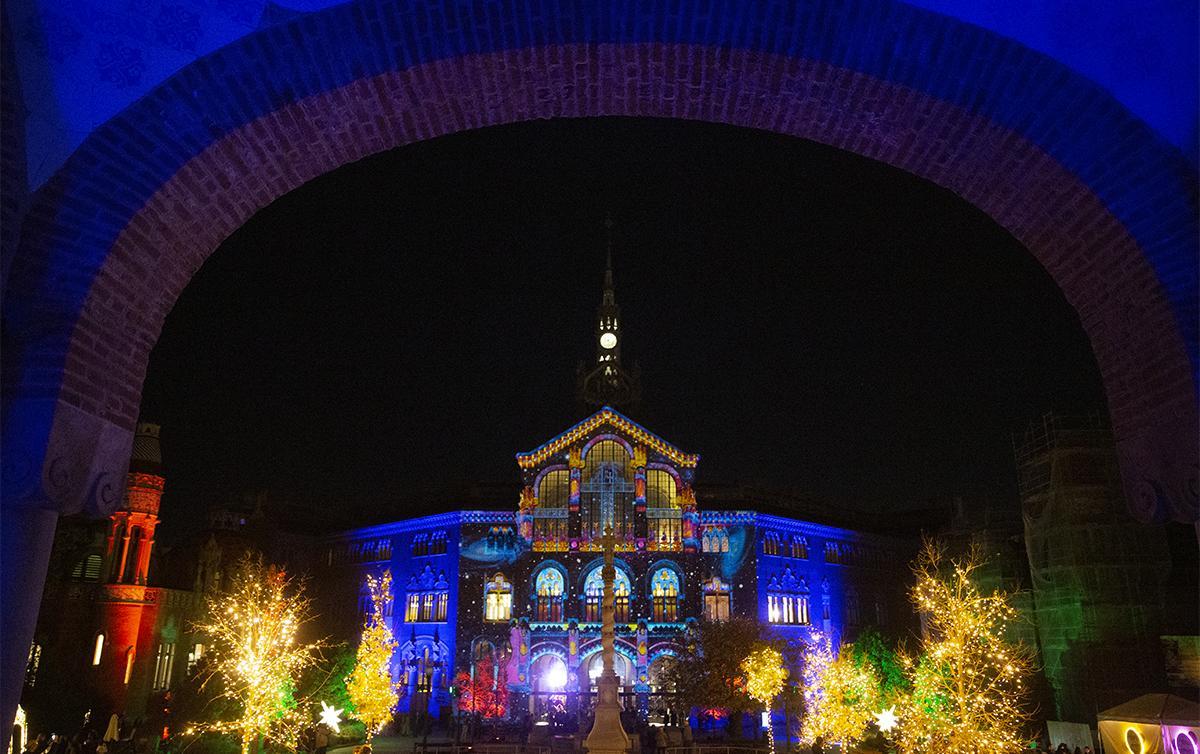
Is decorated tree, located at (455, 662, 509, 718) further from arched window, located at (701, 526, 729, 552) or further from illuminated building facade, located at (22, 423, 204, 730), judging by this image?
illuminated building facade, located at (22, 423, 204, 730)

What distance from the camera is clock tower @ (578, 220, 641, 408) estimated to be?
58000 mm

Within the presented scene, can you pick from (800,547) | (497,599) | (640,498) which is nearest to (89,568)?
(497,599)

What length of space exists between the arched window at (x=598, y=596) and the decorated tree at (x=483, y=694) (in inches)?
222

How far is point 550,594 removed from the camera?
141 feet

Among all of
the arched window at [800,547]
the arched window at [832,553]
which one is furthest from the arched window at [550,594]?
the arched window at [832,553]

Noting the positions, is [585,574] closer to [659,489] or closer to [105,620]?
[659,489]

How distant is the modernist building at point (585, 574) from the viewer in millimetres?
41344

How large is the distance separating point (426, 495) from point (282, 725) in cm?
3463

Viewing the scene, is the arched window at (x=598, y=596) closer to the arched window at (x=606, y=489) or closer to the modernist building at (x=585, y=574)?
the modernist building at (x=585, y=574)

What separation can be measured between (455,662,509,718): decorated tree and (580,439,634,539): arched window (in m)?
8.95

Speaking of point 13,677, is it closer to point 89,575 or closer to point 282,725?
point 282,725

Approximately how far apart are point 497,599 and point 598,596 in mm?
5663

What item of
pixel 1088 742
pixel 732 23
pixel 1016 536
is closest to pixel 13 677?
pixel 732 23

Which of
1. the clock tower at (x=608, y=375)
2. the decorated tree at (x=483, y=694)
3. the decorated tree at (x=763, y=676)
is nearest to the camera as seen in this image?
the decorated tree at (x=763, y=676)
